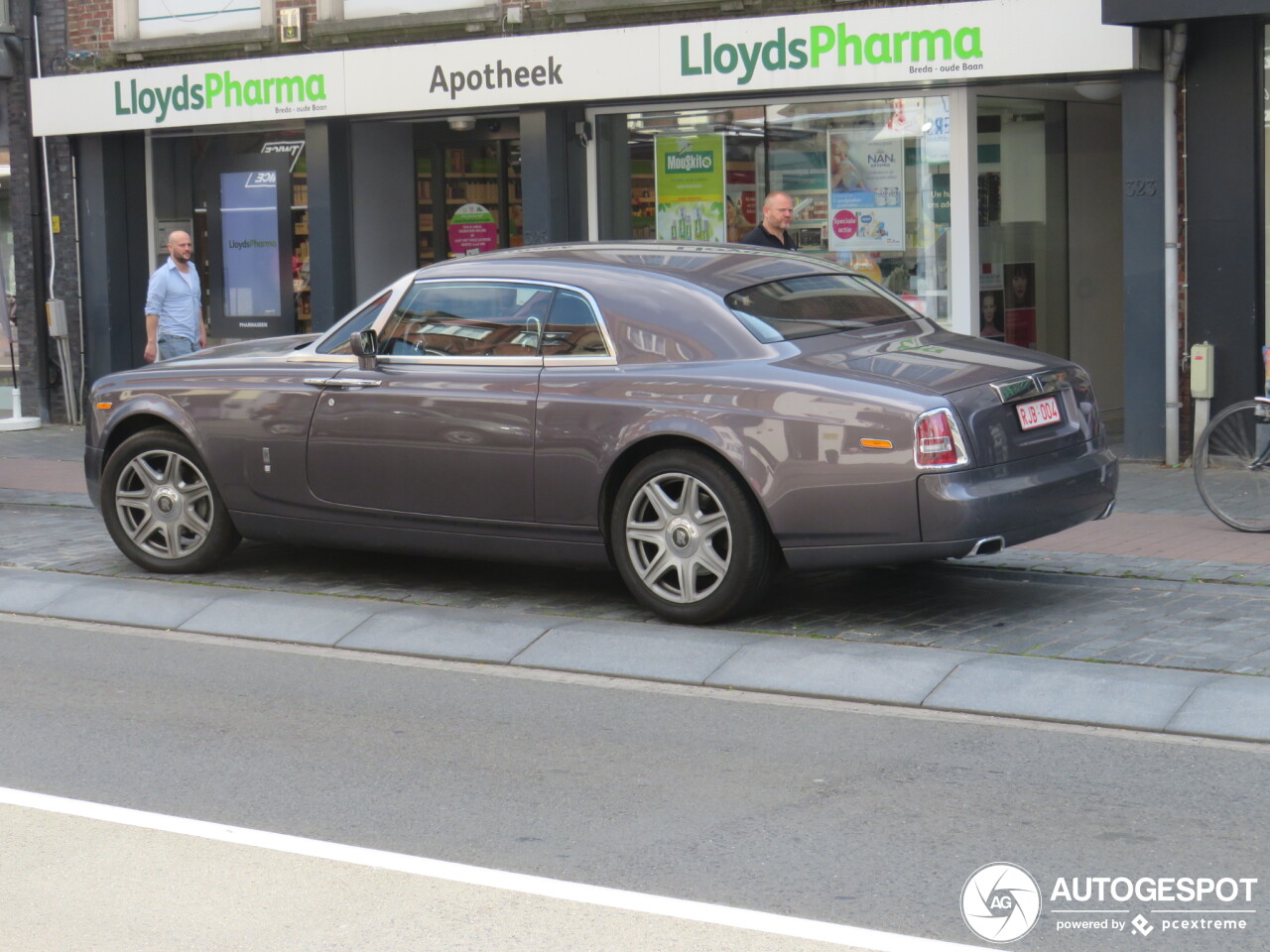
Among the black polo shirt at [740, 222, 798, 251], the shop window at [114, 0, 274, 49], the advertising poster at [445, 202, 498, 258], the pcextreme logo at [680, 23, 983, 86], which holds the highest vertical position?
the shop window at [114, 0, 274, 49]

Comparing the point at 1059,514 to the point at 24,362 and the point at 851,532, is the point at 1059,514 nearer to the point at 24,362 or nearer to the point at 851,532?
the point at 851,532

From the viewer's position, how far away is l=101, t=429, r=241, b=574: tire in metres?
9.46

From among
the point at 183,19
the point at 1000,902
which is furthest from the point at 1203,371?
the point at 183,19

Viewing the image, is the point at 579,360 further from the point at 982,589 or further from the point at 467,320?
the point at 982,589

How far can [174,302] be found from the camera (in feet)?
46.2

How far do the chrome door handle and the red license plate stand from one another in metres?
3.08

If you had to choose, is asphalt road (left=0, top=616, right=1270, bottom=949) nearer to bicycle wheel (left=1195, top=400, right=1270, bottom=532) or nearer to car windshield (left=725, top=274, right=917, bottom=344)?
car windshield (left=725, top=274, right=917, bottom=344)

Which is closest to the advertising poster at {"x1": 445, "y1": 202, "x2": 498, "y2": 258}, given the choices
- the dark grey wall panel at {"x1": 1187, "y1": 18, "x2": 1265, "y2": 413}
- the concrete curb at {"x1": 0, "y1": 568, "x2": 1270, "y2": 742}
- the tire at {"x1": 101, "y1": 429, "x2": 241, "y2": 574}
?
the dark grey wall panel at {"x1": 1187, "y1": 18, "x2": 1265, "y2": 413}

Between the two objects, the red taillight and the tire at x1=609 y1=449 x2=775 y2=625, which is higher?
the red taillight

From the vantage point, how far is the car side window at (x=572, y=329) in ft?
27.3

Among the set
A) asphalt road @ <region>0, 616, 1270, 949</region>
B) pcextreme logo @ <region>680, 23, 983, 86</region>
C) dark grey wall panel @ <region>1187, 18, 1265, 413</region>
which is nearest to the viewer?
asphalt road @ <region>0, 616, 1270, 949</region>

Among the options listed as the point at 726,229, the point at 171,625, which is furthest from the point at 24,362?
the point at 171,625

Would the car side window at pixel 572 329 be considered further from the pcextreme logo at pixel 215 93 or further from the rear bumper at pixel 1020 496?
the pcextreme logo at pixel 215 93

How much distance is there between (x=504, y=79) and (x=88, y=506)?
5.30 meters
